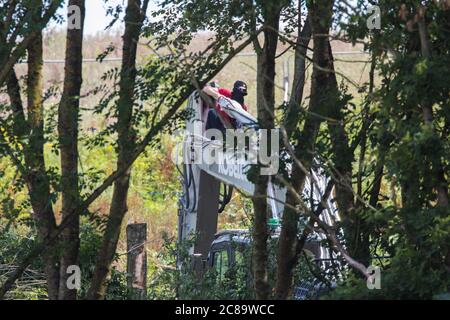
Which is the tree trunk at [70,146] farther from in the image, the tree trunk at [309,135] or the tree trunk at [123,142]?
the tree trunk at [309,135]

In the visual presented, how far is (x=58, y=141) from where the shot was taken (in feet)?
24.9

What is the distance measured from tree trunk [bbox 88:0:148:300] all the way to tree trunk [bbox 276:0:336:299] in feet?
4.02

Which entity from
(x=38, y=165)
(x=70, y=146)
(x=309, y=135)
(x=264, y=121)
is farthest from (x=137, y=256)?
(x=309, y=135)

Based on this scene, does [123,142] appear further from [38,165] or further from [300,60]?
[300,60]

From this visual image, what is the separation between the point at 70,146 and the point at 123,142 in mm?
530

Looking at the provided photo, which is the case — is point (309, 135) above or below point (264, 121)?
below

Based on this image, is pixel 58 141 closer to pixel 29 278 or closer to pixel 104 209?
pixel 29 278

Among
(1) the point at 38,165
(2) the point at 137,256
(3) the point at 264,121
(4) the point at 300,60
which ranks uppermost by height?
(4) the point at 300,60

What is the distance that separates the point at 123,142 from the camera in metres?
7.38

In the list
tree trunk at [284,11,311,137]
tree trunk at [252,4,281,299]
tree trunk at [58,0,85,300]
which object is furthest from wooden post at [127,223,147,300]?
tree trunk at [252,4,281,299]

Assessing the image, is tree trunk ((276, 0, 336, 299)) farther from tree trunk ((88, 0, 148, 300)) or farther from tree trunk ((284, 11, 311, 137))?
tree trunk ((88, 0, 148, 300))

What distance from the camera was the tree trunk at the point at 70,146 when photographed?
7.49 metres
